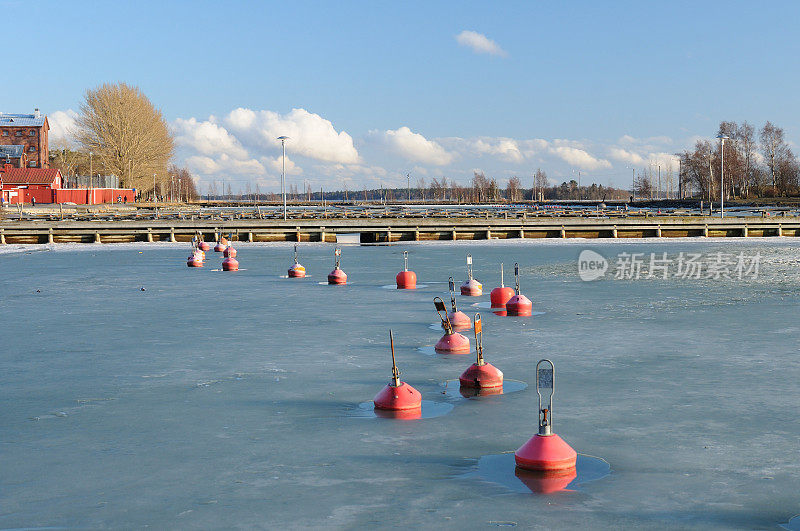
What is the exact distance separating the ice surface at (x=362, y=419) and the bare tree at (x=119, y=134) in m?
114

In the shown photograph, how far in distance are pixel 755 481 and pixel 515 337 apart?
8.44 meters

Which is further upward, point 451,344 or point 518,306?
point 518,306

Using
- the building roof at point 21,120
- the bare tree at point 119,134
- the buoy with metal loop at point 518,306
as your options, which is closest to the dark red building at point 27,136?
the building roof at point 21,120

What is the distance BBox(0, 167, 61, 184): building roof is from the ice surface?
105600 mm

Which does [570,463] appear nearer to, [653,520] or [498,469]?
[498,469]

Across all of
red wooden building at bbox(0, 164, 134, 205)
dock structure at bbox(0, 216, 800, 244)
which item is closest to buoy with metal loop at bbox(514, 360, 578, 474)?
dock structure at bbox(0, 216, 800, 244)

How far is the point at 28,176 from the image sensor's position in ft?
398

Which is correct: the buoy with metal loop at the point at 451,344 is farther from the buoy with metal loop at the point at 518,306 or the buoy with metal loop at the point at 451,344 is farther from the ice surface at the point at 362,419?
the buoy with metal loop at the point at 518,306

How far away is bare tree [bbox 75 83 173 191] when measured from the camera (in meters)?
131

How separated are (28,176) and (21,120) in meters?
48.4

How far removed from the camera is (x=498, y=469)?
26.6ft

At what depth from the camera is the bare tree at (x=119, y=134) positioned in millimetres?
131250

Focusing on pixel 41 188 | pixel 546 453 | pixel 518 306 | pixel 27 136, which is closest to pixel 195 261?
pixel 518 306

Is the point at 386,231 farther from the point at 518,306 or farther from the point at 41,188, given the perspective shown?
the point at 41,188
